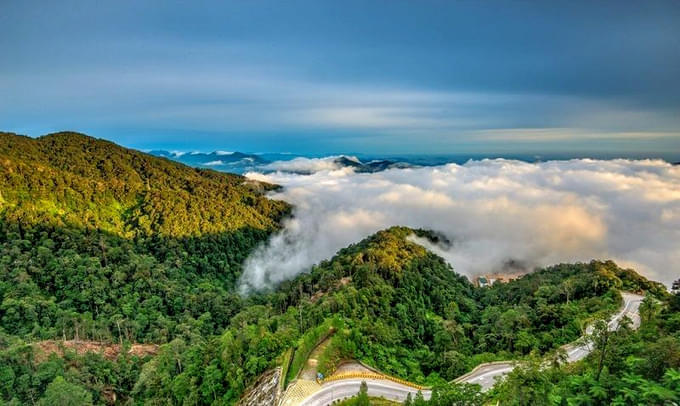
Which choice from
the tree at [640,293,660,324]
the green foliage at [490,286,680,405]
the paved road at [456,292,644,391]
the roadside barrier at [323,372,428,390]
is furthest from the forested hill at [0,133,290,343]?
the tree at [640,293,660,324]

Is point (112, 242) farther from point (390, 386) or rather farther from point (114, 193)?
point (390, 386)

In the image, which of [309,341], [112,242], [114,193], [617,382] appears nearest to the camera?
[617,382]

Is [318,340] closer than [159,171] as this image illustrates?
Yes

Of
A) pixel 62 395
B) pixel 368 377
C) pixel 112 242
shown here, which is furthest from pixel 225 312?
pixel 368 377

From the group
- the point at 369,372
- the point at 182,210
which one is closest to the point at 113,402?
the point at 369,372

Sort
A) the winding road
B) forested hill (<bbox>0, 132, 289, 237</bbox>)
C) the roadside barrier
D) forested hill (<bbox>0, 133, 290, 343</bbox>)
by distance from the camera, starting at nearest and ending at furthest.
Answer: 1. the winding road
2. the roadside barrier
3. forested hill (<bbox>0, 133, 290, 343</bbox>)
4. forested hill (<bbox>0, 132, 289, 237</bbox>)

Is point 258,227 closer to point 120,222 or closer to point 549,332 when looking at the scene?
Result: point 120,222

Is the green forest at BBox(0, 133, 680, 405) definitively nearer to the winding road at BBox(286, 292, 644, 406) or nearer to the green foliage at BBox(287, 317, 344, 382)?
the green foliage at BBox(287, 317, 344, 382)
